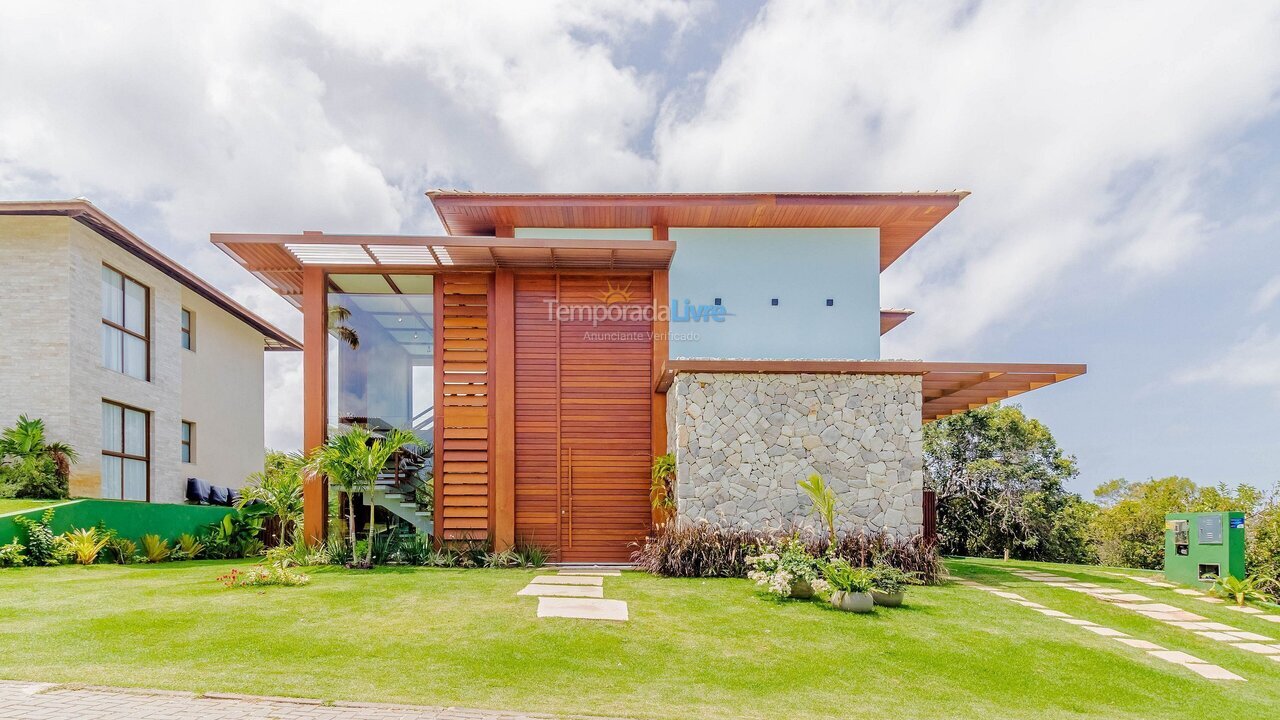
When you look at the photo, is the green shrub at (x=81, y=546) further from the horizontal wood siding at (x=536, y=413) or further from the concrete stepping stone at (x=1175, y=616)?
the concrete stepping stone at (x=1175, y=616)

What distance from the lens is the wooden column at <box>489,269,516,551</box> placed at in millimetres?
12614

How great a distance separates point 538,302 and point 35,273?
9.33m

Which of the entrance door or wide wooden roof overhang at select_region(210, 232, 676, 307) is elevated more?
wide wooden roof overhang at select_region(210, 232, 676, 307)

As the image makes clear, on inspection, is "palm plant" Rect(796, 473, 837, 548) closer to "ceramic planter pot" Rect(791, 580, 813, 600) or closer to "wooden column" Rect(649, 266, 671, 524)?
"ceramic planter pot" Rect(791, 580, 813, 600)

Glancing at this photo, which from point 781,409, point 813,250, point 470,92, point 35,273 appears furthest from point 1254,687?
point 35,273

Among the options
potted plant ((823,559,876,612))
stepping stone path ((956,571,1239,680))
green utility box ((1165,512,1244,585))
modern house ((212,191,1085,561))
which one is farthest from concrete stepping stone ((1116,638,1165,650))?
green utility box ((1165,512,1244,585))

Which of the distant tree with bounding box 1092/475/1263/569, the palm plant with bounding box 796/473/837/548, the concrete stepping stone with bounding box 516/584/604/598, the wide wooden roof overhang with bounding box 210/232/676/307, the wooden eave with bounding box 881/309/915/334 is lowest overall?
the distant tree with bounding box 1092/475/1263/569

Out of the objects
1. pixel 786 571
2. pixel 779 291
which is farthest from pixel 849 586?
pixel 779 291

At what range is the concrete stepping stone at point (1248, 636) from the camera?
8.21 m

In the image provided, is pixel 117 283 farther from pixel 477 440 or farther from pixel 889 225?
pixel 889 225

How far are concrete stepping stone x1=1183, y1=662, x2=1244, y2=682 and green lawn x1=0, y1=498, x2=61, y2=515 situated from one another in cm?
1498

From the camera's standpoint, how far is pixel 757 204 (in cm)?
1273

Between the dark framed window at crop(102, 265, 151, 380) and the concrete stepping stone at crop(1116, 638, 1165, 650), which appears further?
the dark framed window at crop(102, 265, 151, 380)

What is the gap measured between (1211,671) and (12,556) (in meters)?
14.3
